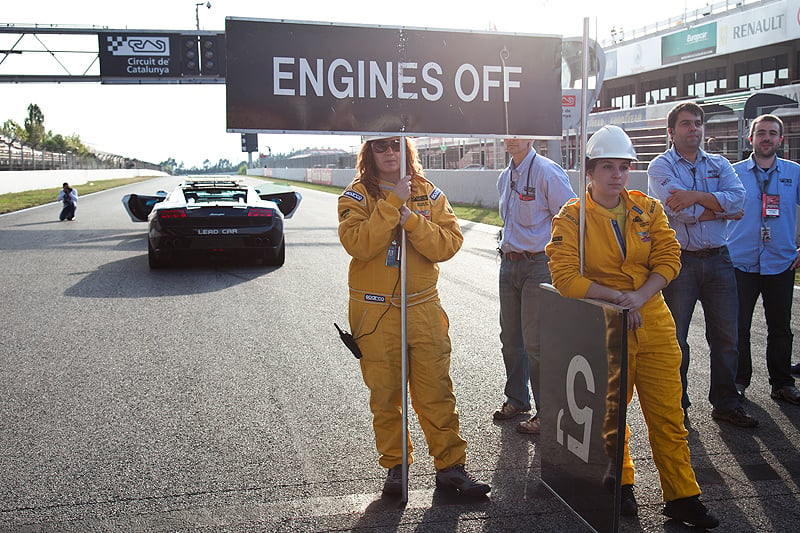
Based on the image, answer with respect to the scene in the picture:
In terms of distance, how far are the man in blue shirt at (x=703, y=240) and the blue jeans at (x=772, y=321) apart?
52 centimetres

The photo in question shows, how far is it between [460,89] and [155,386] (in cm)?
308

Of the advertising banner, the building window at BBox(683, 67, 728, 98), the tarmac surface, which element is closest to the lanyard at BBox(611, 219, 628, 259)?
the tarmac surface

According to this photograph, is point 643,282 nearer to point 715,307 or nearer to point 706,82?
point 715,307

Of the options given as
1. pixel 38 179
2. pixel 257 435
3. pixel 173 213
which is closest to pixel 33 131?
pixel 38 179

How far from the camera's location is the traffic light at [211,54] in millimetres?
25250

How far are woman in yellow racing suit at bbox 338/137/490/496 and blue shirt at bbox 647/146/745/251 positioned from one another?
159 centimetres

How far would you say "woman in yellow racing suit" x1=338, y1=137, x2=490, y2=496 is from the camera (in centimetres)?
351

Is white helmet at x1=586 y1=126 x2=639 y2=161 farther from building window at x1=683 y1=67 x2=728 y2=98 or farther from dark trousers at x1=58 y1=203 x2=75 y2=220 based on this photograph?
building window at x1=683 y1=67 x2=728 y2=98

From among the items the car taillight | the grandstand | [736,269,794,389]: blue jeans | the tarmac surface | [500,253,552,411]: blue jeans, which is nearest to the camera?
the tarmac surface

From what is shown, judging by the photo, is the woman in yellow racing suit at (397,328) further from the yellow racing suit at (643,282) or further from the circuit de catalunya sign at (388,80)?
the yellow racing suit at (643,282)

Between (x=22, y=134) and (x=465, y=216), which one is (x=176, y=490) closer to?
(x=465, y=216)

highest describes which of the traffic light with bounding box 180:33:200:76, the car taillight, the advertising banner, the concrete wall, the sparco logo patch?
the advertising banner

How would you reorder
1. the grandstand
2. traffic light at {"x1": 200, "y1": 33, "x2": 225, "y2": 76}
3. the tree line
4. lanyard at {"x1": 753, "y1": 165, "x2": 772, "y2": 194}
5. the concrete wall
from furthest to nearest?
the tree line → the concrete wall → the grandstand → traffic light at {"x1": 200, "y1": 33, "x2": 225, "y2": 76} → lanyard at {"x1": 753, "y1": 165, "x2": 772, "y2": 194}

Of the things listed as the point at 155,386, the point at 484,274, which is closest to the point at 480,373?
the point at 155,386
